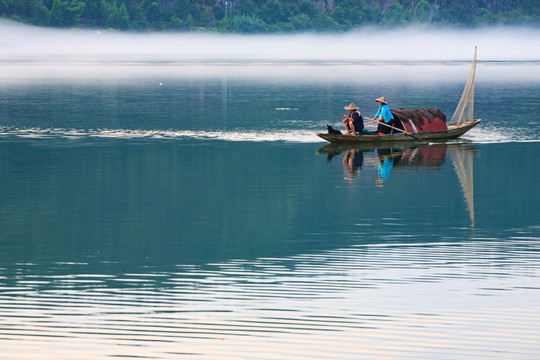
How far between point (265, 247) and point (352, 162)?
14479mm

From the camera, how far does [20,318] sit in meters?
15.4

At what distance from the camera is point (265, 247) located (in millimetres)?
20531

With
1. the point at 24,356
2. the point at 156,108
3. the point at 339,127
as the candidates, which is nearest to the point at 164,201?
the point at 24,356

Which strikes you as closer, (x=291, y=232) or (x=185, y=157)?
(x=291, y=232)

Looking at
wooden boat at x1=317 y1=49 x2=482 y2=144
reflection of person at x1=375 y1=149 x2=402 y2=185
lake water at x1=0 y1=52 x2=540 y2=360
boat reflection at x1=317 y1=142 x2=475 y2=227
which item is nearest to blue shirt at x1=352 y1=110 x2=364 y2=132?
wooden boat at x1=317 y1=49 x2=482 y2=144

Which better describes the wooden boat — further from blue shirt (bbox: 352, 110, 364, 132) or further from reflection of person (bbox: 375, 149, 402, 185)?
reflection of person (bbox: 375, 149, 402, 185)

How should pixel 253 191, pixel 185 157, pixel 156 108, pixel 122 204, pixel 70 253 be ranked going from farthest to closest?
pixel 156 108 < pixel 185 157 < pixel 253 191 < pixel 122 204 < pixel 70 253

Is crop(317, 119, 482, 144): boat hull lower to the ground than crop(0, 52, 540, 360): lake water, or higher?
higher

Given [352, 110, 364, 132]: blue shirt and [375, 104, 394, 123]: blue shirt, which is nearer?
[352, 110, 364, 132]: blue shirt

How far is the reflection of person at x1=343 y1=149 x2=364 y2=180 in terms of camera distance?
32.2 meters

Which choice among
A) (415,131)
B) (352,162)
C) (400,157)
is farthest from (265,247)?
(415,131)

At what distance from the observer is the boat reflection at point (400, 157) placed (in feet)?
102

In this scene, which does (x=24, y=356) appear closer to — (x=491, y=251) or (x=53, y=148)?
(x=491, y=251)

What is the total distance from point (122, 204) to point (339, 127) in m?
23.4
